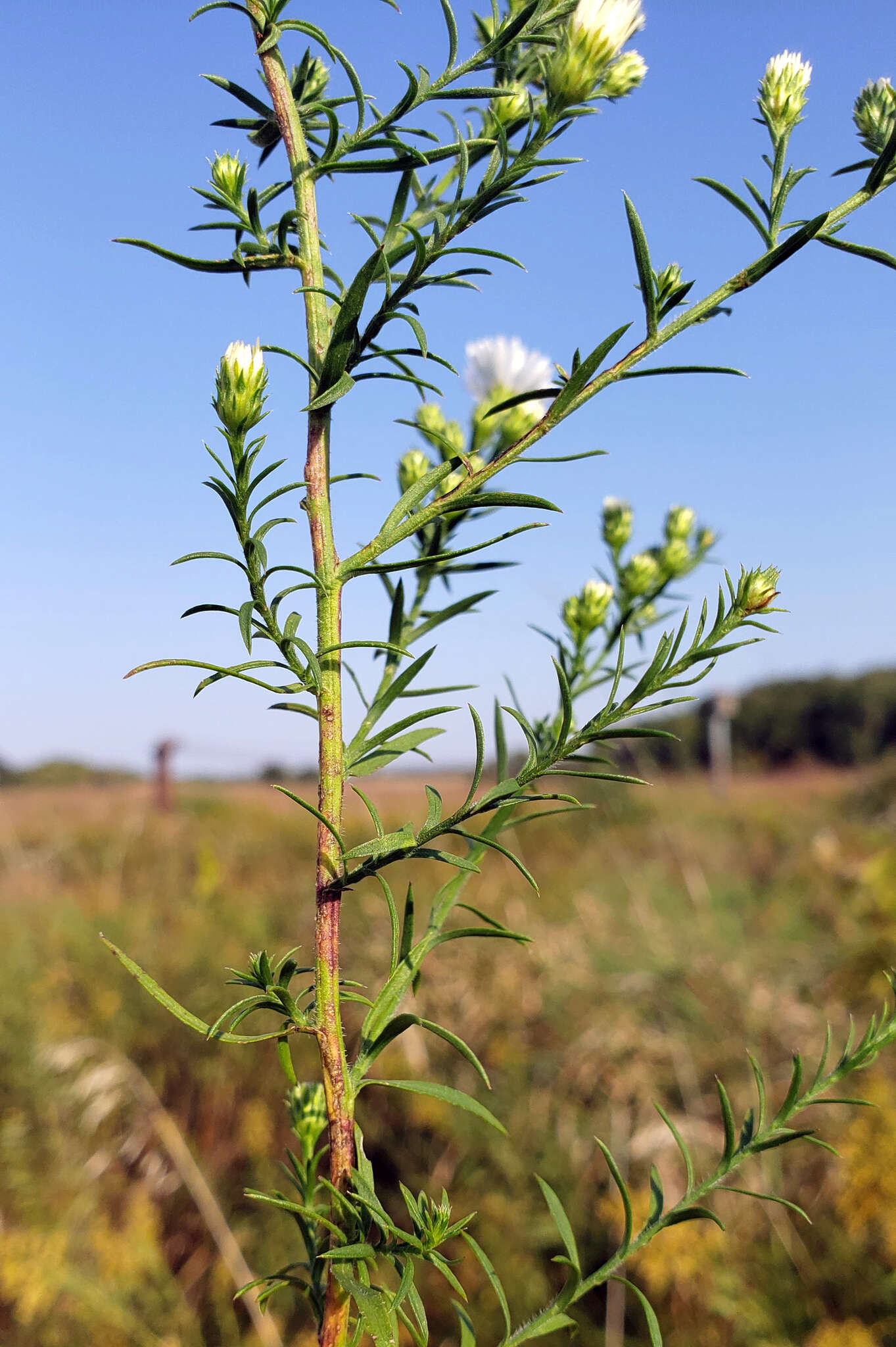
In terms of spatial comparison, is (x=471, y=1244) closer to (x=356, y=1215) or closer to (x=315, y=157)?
(x=356, y=1215)

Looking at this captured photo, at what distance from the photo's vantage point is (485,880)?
413 centimetres

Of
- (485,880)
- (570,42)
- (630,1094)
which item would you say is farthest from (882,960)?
(570,42)

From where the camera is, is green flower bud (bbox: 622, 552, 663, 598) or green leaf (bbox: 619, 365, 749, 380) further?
green flower bud (bbox: 622, 552, 663, 598)

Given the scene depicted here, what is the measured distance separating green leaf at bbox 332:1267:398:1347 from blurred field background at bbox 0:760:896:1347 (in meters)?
1.40

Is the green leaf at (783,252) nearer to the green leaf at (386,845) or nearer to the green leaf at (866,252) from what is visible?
the green leaf at (866,252)

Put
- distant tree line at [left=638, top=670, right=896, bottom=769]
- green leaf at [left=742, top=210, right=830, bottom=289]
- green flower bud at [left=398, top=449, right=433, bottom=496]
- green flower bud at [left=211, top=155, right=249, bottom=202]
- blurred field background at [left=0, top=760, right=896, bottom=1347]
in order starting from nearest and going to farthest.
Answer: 1. green leaf at [left=742, top=210, right=830, bottom=289]
2. green flower bud at [left=211, top=155, right=249, bottom=202]
3. green flower bud at [left=398, top=449, right=433, bottom=496]
4. blurred field background at [left=0, top=760, right=896, bottom=1347]
5. distant tree line at [left=638, top=670, right=896, bottom=769]

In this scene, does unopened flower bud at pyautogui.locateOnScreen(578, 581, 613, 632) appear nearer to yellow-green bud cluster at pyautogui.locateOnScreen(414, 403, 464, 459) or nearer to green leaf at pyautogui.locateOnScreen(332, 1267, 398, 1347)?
yellow-green bud cluster at pyautogui.locateOnScreen(414, 403, 464, 459)

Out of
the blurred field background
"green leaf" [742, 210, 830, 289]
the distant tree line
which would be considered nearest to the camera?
"green leaf" [742, 210, 830, 289]

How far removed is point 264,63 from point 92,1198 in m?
2.54

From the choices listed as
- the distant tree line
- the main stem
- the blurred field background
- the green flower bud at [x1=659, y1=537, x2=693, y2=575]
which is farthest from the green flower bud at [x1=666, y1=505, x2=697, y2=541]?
the distant tree line

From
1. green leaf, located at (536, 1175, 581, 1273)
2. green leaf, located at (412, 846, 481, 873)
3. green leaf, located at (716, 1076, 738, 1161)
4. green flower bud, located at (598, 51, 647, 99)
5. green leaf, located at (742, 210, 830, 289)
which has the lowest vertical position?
green leaf, located at (536, 1175, 581, 1273)

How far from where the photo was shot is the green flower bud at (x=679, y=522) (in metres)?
0.74

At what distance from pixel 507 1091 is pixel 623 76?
268 centimetres

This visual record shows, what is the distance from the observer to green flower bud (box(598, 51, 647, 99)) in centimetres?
45
